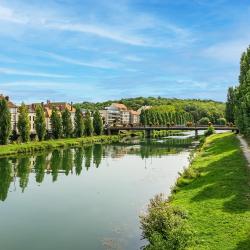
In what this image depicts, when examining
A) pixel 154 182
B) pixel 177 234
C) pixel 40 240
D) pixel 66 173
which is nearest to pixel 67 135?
pixel 66 173

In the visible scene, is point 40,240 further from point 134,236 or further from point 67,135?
point 67,135

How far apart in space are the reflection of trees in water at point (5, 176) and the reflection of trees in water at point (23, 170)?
1027 millimetres

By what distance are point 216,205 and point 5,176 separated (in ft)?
97.7

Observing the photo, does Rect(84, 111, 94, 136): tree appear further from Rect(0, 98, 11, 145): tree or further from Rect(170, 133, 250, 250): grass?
Rect(170, 133, 250, 250): grass

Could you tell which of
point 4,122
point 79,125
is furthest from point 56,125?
point 4,122

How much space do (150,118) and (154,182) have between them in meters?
117

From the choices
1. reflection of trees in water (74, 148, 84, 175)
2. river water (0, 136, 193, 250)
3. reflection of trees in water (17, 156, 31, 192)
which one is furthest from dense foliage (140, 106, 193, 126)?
river water (0, 136, 193, 250)

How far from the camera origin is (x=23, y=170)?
51.1 meters

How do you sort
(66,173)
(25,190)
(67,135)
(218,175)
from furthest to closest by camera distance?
(67,135) → (66,173) → (25,190) → (218,175)

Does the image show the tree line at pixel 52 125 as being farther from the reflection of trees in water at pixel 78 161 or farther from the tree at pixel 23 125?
the reflection of trees in water at pixel 78 161

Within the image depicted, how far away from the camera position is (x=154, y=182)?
40.1 metres

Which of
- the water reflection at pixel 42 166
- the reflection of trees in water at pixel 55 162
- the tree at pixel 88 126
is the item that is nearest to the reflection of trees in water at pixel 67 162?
the water reflection at pixel 42 166

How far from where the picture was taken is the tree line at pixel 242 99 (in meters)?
39.2

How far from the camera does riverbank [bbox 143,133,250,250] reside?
17.6 metres
